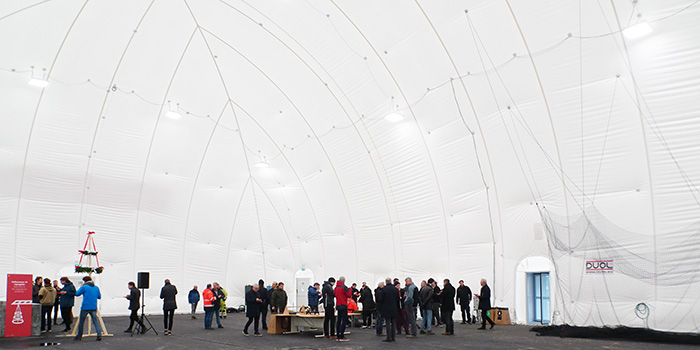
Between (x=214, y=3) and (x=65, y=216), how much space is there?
12.4 m

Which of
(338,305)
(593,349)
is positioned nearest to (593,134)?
(593,349)

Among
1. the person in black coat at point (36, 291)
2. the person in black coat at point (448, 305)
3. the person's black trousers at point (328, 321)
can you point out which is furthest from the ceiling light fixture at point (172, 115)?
the person in black coat at point (448, 305)

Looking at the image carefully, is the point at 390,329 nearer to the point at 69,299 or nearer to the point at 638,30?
the point at 69,299

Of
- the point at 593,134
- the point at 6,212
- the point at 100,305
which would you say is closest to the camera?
the point at 593,134

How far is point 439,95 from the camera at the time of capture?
19359 mm

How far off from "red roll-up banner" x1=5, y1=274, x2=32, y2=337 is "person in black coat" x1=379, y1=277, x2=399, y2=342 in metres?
9.94

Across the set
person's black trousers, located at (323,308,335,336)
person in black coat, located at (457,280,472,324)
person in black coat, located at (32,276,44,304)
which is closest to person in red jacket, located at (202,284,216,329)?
person's black trousers, located at (323,308,335,336)

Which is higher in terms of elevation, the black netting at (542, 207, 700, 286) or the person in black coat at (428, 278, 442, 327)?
the black netting at (542, 207, 700, 286)

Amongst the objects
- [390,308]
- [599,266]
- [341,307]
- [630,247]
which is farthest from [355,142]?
[630,247]

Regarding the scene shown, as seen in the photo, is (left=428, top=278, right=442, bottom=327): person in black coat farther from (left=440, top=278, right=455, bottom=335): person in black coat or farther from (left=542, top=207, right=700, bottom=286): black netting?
(left=542, top=207, right=700, bottom=286): black netting

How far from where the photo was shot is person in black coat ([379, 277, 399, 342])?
13.2 metres

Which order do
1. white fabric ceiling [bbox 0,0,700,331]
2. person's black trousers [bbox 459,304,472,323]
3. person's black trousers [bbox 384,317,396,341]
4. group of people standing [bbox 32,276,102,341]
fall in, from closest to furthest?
person's black trousers [bbox 384,317,396,341] → group of people standing [bbox 32,276,102,341] → white fabric ceiling [bbox 0,0,700,331] → person's black trousers [bbox 459,304,472,323]

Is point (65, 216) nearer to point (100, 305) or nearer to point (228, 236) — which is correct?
point (100, 305)

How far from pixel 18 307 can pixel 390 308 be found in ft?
33.6
